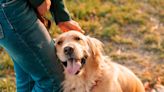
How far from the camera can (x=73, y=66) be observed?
371cm

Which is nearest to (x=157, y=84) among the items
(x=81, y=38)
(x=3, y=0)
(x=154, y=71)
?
(x=154, y=71)

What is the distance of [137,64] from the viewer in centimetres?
548

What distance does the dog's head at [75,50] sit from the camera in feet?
12.1

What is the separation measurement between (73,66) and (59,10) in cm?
44

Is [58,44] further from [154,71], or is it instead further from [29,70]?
[154,71]

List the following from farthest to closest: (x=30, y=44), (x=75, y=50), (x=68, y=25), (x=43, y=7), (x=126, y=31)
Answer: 1. (x=126, y=31)
2. (x=68, y=25)
3. (x=75, y=50)
4. (x=43, y=7)
5. (x=30, y=44)

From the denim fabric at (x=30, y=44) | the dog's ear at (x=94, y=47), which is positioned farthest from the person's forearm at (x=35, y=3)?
the dog's ear at (x=94, y=47)

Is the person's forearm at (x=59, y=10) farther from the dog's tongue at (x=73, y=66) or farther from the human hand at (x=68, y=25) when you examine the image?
the dog's tongue at (x=73, y=66)

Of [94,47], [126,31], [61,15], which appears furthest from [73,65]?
[126,31]

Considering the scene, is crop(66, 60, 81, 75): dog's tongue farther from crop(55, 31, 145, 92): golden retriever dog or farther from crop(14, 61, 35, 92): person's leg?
crop(14, 61, 35, 92): person's leg

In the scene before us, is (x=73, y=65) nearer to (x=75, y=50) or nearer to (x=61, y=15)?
(x=75, y=50)

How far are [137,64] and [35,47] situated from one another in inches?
90.7

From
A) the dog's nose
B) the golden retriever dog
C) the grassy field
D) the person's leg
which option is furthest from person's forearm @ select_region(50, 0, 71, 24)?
the grassy field

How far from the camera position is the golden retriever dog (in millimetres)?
3719
